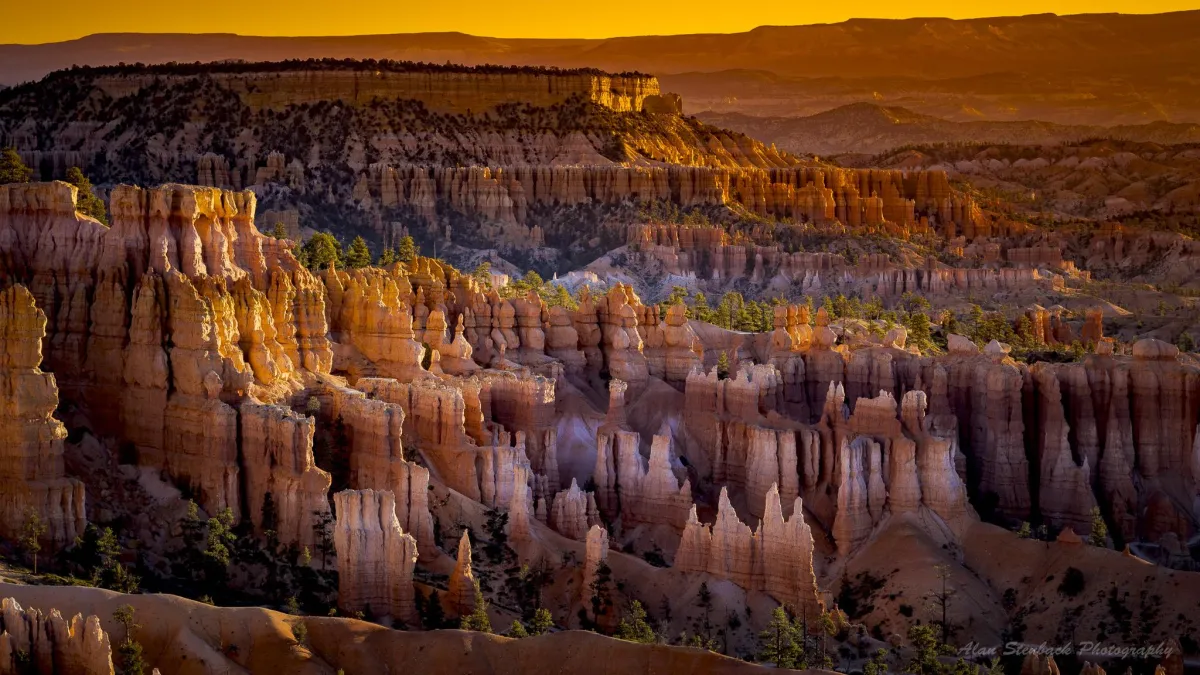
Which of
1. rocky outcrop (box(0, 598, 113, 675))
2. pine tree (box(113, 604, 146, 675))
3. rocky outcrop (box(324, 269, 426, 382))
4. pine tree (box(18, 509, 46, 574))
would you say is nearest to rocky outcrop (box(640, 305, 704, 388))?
rocky outcrop (box(324, 269, 426, 382))

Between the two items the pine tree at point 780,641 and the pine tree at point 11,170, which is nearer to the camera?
the pine tree at point 780,641

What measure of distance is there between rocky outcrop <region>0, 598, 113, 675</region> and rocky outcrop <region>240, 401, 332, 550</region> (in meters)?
13.7

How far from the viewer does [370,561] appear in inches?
2324

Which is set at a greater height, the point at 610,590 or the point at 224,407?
the point at 224,407

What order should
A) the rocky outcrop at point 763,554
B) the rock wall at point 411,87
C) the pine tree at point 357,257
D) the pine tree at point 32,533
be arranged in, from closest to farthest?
the pine tree at point 32,533, the rocky outcrop at point 763,554, the pine tree at point 357,257, the rock wall at point 411,87

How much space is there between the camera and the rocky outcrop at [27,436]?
189ft

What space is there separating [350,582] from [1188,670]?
930 inches

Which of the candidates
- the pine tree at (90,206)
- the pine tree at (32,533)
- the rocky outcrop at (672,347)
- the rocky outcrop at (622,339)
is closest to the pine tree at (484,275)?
the rocky outcrop at (622,339)

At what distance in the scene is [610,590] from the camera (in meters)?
63.8

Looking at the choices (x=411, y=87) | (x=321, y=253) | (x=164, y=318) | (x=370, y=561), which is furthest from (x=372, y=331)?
(x=411, y=87)

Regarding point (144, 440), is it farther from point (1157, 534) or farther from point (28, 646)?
point (1157, 534)

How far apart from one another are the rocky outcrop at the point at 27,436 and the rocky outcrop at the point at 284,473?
604 cm

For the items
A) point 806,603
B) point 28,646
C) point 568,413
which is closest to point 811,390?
point 568,413

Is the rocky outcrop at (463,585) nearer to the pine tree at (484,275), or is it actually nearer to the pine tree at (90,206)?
the pine tree at (90,206)
